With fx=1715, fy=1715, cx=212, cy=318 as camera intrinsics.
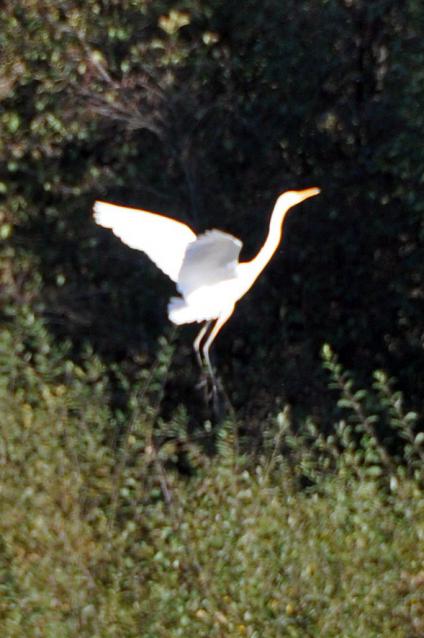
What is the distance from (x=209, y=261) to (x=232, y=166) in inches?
83.6

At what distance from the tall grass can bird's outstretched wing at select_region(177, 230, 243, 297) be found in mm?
425

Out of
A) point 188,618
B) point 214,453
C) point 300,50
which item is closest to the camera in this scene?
point 188,618

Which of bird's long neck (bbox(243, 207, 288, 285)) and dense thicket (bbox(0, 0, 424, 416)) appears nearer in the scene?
bird's long neck (bbox(243, 207, 288, 285))

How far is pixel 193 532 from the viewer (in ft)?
19.6

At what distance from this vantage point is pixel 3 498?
596 cm

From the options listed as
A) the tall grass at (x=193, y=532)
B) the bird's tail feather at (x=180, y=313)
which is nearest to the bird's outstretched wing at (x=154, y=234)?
the bird's tail feather at (x=180, y=313)

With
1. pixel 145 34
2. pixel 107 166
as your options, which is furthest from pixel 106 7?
pixel 107 166

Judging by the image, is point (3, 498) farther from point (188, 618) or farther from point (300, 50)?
point (300, 50)

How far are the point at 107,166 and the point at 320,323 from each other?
1327 millimetres

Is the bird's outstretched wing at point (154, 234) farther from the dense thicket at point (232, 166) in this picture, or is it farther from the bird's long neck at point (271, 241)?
the dense thicket at point (232, 166)

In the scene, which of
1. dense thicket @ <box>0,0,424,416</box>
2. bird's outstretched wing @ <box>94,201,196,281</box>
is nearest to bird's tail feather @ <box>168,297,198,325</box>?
bird's outstretched wing @ <box>94,201,196,281</box>

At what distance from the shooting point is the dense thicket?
8.00 m

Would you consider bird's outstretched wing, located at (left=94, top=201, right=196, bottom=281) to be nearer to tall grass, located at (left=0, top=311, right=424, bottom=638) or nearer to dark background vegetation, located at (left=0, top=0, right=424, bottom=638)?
dark background vegetation, located at (left=0, top=0, right=424, bottom=638)

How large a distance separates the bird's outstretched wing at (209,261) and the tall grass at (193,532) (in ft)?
1.39
